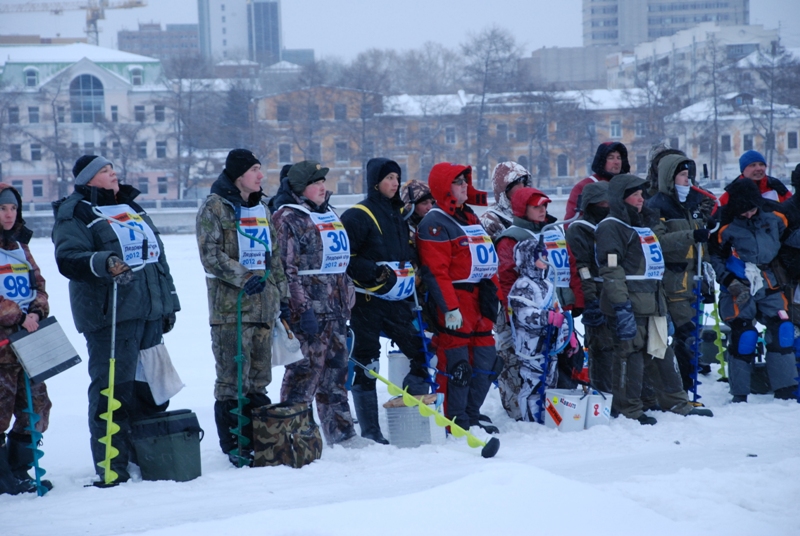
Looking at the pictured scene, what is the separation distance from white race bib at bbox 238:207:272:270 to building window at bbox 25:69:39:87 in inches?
2597

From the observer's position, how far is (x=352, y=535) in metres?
4.20

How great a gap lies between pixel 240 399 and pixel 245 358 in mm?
273

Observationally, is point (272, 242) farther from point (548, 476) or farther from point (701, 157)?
point (701, 157)

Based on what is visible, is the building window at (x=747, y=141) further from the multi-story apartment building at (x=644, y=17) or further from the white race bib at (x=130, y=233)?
the multi-story apartment building at (x=644, y=17)

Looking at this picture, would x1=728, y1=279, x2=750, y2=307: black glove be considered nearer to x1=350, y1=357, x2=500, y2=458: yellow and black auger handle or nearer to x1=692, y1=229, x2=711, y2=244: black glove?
x1=692, y1=229, x2=711, y2=244: black glove

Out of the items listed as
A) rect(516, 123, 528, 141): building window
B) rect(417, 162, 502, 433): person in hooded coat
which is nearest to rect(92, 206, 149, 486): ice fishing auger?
rect(417, 162, 502, 433): person in hooded coat

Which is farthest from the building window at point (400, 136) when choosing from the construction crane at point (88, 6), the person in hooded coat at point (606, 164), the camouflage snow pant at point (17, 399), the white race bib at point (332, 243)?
the construction crane at point (88, 6)

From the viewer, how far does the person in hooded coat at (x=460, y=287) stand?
6.68 meters

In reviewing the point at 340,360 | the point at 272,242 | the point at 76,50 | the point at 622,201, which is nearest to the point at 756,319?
the point at 622,201

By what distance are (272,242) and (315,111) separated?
5782cm

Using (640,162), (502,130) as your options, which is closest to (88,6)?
(502,130)

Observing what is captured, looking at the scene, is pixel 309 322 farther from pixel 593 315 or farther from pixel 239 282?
pixel 593 315

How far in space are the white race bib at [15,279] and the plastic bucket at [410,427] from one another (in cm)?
251

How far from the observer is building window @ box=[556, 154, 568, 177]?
208 ft
